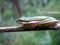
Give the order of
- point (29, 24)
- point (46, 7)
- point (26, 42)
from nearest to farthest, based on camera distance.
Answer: point (29, 24) → point (26, 42) → point (46, 7)

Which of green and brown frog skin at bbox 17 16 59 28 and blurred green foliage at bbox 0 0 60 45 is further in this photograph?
blurred green foliage at bbox 0 0 60 45

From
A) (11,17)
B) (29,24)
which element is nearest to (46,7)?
(11,17)

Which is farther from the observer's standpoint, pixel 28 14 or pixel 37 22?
pixel 28 14

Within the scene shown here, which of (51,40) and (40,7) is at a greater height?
(40,7)

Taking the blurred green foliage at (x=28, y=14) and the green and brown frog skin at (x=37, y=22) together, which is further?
the blurred green foliage at (x=28, y=14)

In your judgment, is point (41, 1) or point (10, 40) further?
point (41, 1)

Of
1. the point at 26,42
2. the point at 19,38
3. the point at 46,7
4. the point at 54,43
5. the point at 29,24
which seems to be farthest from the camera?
the point at 46,7

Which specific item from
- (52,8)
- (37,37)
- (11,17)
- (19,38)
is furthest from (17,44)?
(52,8)

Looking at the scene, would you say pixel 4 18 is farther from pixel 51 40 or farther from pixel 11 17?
pixel 51 40
